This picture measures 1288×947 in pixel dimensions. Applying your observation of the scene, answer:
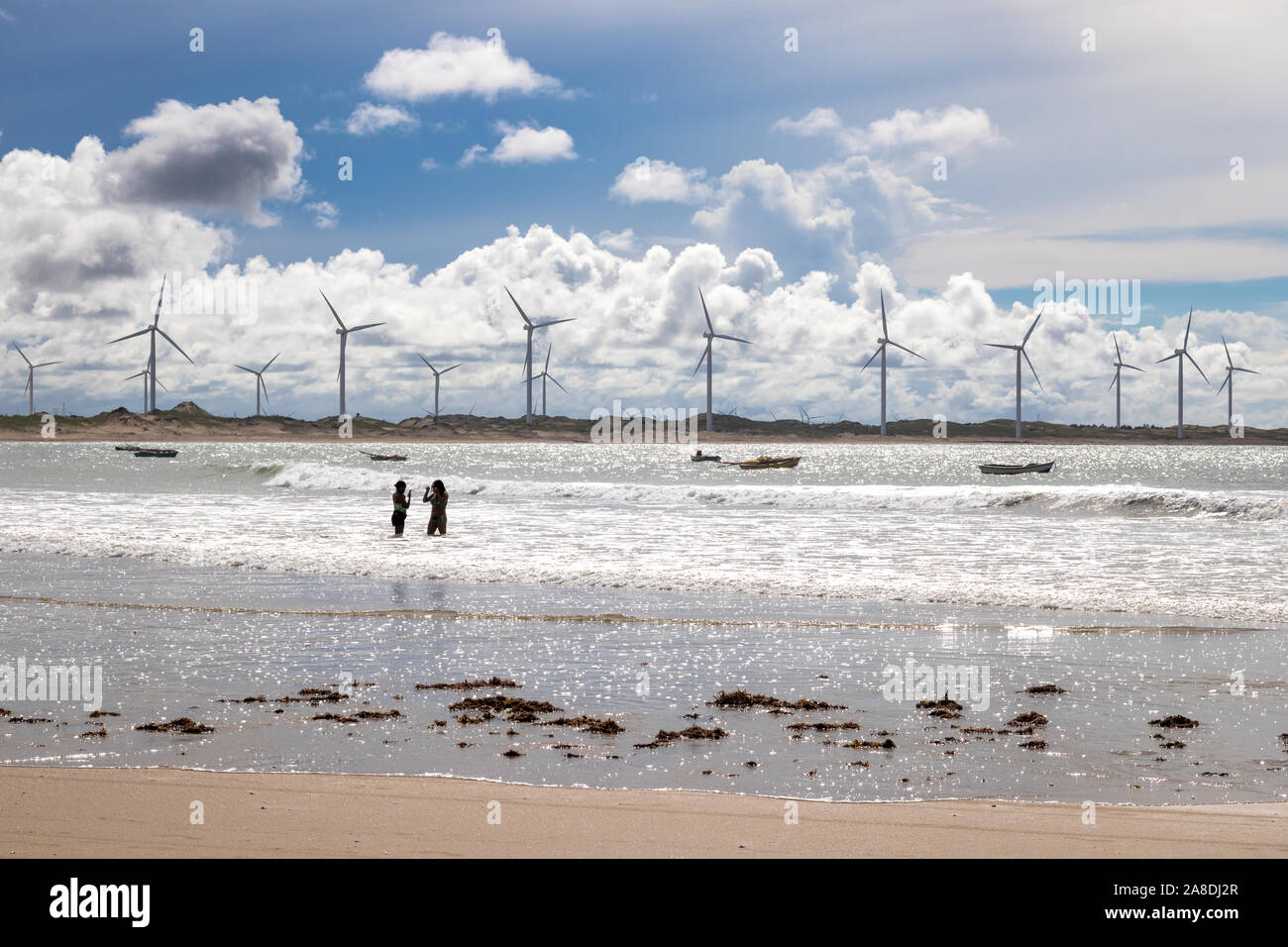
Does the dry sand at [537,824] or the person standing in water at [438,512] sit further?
the person standing in water at [438,512]

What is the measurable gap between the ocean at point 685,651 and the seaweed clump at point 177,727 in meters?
0.17

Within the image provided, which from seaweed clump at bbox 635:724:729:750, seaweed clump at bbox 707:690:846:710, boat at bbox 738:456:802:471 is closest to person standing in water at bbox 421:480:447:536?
seaweed clump at bbox 707:690:846:710

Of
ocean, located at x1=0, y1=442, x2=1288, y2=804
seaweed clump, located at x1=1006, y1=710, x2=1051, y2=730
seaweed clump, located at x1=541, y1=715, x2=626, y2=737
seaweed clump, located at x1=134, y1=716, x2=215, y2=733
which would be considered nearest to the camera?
ocean, located at x1=0, y1=442, x2=1288, y2=804

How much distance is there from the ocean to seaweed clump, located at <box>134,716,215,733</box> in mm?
166

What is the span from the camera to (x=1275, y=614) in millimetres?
18766

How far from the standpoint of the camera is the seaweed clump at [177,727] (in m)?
10.3

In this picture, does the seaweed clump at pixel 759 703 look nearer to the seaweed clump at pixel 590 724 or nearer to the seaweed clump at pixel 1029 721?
the seaweed clump at pixel 590 724

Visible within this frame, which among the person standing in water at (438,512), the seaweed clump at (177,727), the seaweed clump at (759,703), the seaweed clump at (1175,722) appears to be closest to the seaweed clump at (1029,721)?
the seaweed clump at (1175,722)

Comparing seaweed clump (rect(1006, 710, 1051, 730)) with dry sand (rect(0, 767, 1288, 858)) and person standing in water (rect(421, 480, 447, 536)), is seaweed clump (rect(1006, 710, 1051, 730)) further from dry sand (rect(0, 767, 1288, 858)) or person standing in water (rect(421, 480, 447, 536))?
person standing in water (rect(421, 480, 447, 536))

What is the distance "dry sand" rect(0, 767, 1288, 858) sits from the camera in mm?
7016

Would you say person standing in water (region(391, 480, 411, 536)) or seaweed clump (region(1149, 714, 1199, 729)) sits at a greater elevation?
person standing in water (region(391, 480, 411, 536))

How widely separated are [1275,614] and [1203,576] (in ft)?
19.7
